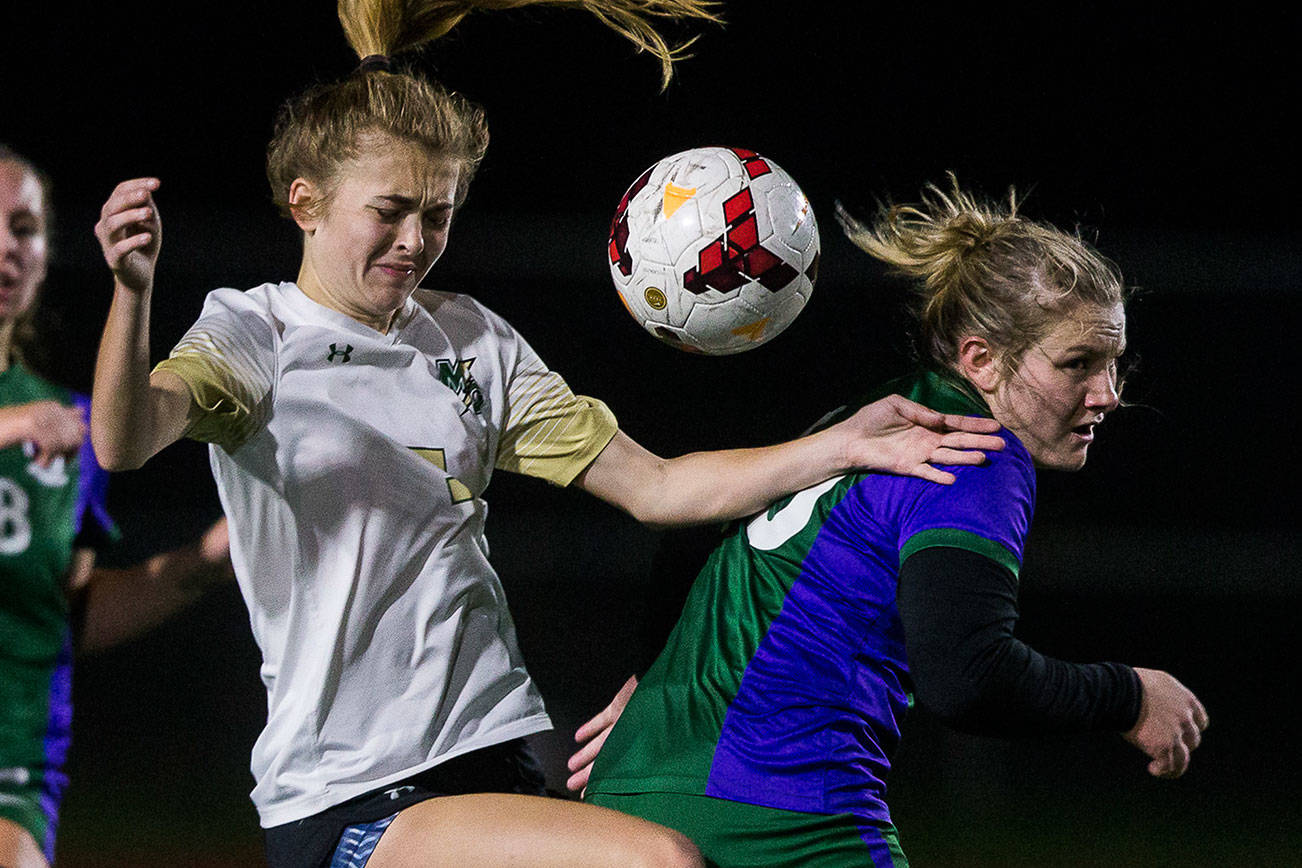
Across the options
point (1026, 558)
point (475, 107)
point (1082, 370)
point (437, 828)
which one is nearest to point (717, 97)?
point (1026, 558)

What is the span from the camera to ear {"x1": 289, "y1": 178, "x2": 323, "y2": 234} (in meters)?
2.08

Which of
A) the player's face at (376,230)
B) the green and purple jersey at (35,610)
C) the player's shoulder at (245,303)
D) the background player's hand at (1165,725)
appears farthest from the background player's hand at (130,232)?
the background player's hand at (1165,725)

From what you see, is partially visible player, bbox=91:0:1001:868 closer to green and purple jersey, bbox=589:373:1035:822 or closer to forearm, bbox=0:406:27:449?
green and purple jersey, bbox=589:373:1035:822

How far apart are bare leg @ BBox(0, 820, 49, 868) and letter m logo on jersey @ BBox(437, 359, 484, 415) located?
3.25 feet

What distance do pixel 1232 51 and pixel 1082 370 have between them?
15.5ft

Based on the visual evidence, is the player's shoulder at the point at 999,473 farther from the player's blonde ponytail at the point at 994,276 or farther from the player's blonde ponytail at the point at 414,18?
the player's blonde ponytail at the point at 414,18

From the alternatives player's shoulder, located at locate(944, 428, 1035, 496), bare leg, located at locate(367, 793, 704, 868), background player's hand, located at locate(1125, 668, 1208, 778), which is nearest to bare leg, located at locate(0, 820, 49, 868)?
bare leg, located at locate(367, 793, 704, 868)

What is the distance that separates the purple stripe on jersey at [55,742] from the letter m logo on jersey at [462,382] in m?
0.88

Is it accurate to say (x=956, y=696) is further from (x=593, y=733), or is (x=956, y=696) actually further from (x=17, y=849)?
(x=17, y=849)

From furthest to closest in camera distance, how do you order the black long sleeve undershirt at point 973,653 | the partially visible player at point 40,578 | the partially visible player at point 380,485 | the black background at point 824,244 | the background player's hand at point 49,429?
the black background at point 824,244 → the partially visible player at point 40,578 → the background player's hand at point 49,429 → the partially visible player at point 380,485 → the black long sleeve undershirt at point 973,653

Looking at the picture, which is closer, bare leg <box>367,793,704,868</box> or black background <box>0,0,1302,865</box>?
bare leg <box>367,793,704,868</box>

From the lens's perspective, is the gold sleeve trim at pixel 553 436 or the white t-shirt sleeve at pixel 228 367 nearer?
the white t-shirt sleeve at pixel 228 367

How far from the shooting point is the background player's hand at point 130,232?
1631 millimetres

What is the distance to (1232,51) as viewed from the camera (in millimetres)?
5965
